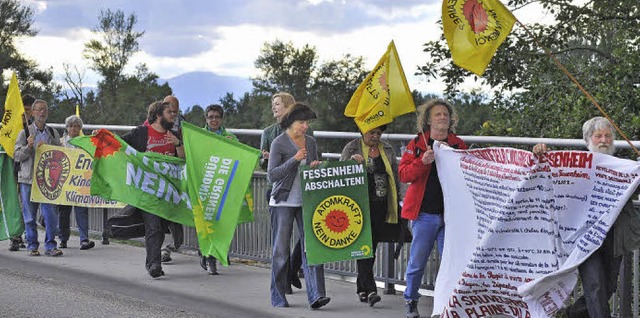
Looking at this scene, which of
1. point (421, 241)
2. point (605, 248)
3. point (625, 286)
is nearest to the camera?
point (605, 248)

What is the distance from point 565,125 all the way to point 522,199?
7.83m

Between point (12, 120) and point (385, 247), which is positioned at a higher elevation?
point (12, 120)

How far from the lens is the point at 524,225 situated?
25.9ft

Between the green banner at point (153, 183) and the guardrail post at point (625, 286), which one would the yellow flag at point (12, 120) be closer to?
the green banner at point (153, 183)

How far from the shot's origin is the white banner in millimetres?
7598

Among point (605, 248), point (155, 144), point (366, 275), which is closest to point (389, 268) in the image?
point (366, 275)

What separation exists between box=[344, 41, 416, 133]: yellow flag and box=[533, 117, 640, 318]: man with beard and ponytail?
187 cm

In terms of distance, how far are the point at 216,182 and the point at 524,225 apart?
395 cm

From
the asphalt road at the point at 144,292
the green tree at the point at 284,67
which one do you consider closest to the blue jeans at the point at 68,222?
the asphalt road at the point at 144,292

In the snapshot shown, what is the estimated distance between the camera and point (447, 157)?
8641 millimetres

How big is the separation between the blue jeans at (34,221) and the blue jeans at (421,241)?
5.61 meters

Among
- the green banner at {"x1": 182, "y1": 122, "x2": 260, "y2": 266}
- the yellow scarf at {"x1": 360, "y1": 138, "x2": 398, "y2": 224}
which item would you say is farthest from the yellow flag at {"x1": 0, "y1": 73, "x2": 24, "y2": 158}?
the yellow scarf at {"x1": 360, "y1": 138, "x2": 398, "y2": 224}

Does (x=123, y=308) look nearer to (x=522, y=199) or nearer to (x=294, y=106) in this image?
(x=294, y=106)

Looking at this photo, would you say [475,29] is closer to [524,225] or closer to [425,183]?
[425,183]
